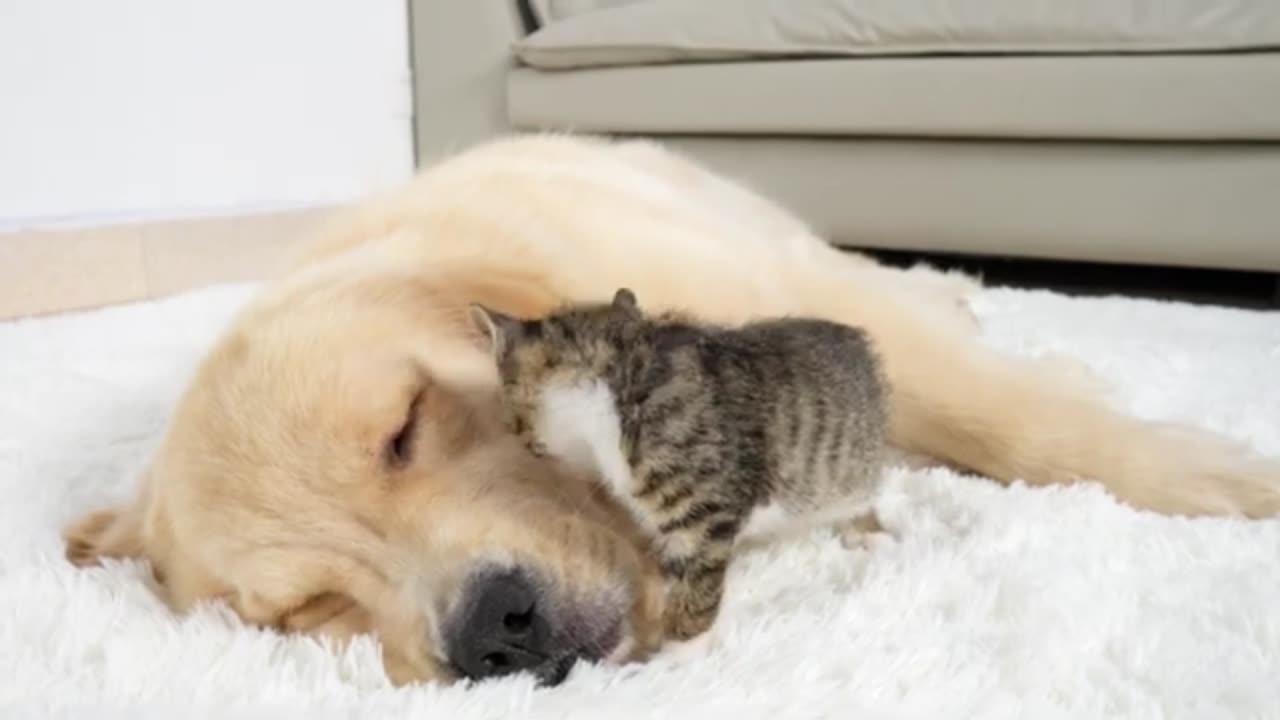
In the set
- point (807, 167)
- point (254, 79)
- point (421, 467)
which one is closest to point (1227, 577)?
point (421, 467)

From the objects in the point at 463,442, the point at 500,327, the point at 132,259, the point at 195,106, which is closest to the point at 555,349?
the point at 500,327

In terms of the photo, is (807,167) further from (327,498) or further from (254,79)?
(327,498)

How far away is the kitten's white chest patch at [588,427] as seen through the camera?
1271 mm

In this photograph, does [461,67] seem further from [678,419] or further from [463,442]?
[678,419]

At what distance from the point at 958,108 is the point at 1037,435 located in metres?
2.06

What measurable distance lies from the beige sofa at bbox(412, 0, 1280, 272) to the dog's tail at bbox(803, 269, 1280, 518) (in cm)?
174

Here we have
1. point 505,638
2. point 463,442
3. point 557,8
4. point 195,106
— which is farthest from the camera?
point 557,8

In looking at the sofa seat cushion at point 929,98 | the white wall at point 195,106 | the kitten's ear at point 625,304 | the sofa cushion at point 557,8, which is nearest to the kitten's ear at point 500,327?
the kitten's ear at point 625,304

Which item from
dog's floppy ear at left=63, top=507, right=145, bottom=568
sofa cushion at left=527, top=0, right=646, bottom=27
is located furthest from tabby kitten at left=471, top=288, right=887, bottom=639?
sofa cushion at left=527, top=0, right=646, bottom=27

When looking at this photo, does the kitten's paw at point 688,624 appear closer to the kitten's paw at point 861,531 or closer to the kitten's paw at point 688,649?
the kitten's paw at point 688,649

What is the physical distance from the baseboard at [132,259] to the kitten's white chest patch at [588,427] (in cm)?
220

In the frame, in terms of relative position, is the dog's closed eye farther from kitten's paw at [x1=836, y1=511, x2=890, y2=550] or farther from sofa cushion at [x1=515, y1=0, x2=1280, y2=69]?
sofa cushion at [x1=515, y1=0, x2=1280, y2=69]

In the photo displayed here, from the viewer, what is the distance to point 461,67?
470cm

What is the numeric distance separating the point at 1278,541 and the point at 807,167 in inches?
105
